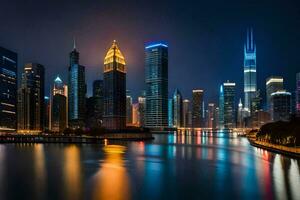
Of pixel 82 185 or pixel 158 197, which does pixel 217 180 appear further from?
pixel 82 185

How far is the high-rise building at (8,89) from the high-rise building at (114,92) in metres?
40.6

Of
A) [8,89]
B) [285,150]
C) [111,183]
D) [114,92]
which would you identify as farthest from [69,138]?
[111,183]

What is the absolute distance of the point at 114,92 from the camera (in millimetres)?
170875

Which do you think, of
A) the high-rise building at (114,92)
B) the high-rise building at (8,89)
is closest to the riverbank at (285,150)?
the high-rise building at (114,92)

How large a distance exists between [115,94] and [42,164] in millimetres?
122082

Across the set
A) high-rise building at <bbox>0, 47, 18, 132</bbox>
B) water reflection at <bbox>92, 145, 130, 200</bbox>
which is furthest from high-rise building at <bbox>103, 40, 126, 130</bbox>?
water reflection at <bbox>92, 145, 130, 200</bbox>

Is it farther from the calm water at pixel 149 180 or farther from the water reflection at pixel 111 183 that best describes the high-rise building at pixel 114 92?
the water reflection at pixel 111 183

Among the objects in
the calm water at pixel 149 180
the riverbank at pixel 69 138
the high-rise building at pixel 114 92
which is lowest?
the riverbank at pixel 69 138

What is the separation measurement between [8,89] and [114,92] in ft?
153

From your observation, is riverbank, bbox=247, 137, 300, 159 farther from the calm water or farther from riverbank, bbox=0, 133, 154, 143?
riverbank, bbox=0, 133, 154, 143

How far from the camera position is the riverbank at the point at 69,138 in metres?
122

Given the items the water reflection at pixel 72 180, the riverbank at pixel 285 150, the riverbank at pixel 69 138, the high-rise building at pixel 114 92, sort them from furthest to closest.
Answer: the high-rise building at pixel 114 92 < the riverbank at pixel 69 138 < the riverbank at pixel 285 150 < the water reflection at pixel 72 180

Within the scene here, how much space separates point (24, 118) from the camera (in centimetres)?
19650

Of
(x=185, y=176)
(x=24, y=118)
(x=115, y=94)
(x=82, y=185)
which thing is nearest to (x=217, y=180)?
(x=185, y=176)
